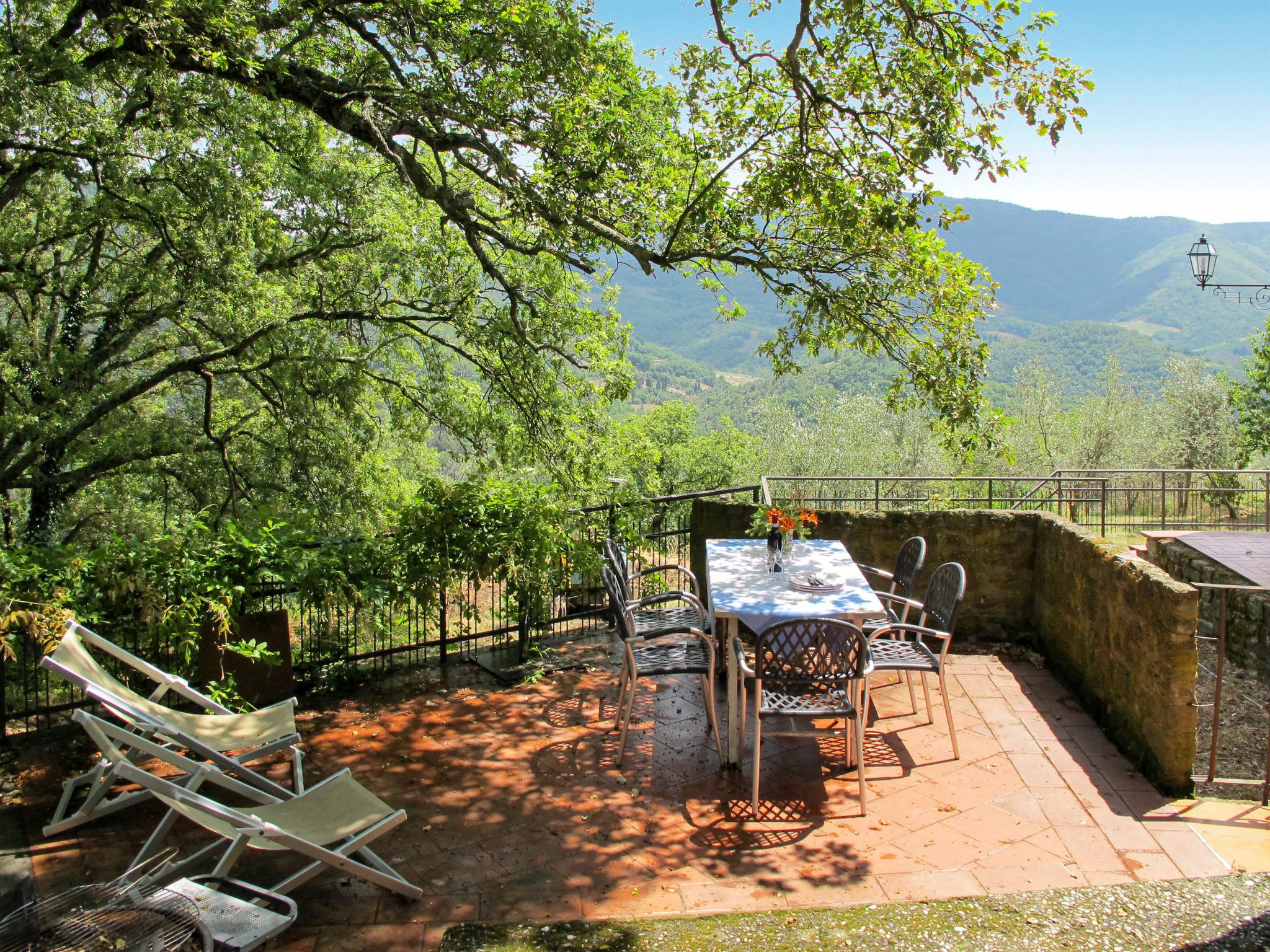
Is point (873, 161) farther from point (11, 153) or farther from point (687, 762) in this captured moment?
point (11, 153)

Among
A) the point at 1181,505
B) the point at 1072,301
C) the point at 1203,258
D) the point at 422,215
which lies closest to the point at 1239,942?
the point at 422,215

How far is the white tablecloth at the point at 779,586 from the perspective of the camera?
4184 millimetres

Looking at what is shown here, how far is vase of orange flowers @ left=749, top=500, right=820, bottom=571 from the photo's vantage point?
512 centimetres

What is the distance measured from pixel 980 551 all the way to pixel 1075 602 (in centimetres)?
103

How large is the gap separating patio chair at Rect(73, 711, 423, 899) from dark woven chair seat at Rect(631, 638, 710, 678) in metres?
1.62

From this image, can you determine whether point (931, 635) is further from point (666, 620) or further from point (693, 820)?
point (693, 820)

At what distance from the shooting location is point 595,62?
20.7 feet

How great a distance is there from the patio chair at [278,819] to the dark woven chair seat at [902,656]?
7.95 feet

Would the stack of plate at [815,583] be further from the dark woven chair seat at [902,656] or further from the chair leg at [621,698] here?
the chair leg at [621,698]

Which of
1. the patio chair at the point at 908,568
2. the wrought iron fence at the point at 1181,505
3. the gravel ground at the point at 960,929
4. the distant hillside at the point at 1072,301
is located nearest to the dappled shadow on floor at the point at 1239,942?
the gravel ground at the point at 960,929

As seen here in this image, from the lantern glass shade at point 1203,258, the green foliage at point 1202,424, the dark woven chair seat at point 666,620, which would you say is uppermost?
the lantern glass shade at point 1203,258

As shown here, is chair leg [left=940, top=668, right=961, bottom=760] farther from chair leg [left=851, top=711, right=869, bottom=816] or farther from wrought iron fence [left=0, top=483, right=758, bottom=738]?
wrought iron fence [left=0, top=483, right=758, bottom=738]

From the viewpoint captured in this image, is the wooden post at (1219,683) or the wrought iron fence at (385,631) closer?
the wooden post at (1219,683)

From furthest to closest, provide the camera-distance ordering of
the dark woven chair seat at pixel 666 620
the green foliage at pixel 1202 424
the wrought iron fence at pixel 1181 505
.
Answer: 1. the green foliage at pixel 1202 424
2. the wrought iron fence at pixel 1181 505
3. the dark woven chair seat at pixel 666 620
